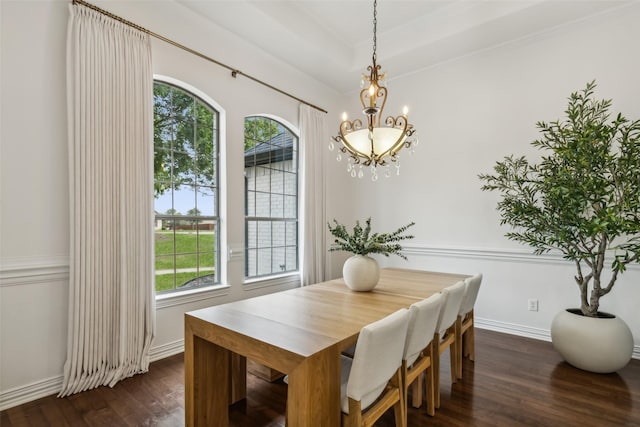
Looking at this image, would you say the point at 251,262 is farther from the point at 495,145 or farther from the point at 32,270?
the point at 495,145

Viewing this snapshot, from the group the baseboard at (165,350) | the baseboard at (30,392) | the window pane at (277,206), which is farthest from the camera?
the window pane at (277,206)

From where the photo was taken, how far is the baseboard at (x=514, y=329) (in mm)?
3467

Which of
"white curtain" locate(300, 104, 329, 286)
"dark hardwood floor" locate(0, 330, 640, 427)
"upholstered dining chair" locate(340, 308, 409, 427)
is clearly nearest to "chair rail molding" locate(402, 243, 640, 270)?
"dark hardwood floor" locate(0, 330, 640, 427)

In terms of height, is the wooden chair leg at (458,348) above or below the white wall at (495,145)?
below

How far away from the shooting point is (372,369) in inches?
58.0

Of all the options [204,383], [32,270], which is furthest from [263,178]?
[204,383]

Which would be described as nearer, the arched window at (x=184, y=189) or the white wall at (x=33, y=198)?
the white wall at (x=33, y=198)

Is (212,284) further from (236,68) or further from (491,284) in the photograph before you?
(491,284)

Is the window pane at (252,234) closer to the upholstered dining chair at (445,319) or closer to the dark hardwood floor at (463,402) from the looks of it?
the dark hardwood floor at (463,402)

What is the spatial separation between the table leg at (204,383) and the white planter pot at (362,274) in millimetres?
1023

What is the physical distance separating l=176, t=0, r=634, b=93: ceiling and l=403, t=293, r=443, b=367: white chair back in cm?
305

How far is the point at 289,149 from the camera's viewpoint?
448cm

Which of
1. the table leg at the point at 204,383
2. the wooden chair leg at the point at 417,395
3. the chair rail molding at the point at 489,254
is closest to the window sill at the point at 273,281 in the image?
the chair rail molding at the point at 489,254

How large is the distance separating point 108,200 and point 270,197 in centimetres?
196
